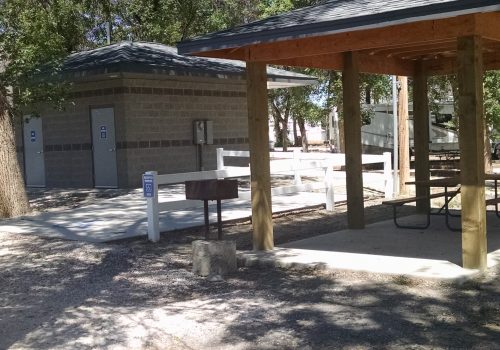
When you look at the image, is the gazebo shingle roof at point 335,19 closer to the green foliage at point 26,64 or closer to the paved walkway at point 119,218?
the paved walkway at point 119,218

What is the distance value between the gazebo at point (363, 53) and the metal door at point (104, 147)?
29.3 ft

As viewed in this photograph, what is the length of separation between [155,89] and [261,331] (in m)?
12.9

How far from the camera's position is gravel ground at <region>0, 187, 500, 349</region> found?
17.4ft

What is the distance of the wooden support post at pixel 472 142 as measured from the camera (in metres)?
6.78

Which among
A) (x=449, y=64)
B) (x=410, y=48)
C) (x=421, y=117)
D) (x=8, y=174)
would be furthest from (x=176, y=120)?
(x=410, y=48)

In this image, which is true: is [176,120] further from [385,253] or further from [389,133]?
[389,133]

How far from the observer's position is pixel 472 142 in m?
6.80

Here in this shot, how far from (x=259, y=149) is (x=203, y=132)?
1047 centimetres

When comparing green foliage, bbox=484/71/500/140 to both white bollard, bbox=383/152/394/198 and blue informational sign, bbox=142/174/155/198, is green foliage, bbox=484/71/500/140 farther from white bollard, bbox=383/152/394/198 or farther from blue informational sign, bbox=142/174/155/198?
blue informational sign, bbox=142/174/155/198

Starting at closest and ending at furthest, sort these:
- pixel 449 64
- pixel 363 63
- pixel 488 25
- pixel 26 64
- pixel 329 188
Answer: pixel 488 25 < pixel 363 63 < pixel 449 64 < pixel 329 188 < pixel 26 64

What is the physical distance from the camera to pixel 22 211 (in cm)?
1324

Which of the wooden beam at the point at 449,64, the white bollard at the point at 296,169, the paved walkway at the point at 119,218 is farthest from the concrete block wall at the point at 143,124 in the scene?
the wooden beam at the point at 449,64

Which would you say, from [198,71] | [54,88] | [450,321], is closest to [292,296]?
[450,321]

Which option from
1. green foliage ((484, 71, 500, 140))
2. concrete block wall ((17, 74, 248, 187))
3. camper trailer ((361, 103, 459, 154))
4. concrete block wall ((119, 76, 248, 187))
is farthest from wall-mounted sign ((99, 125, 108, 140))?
camper trailer ((361, 103, 459, 154))
